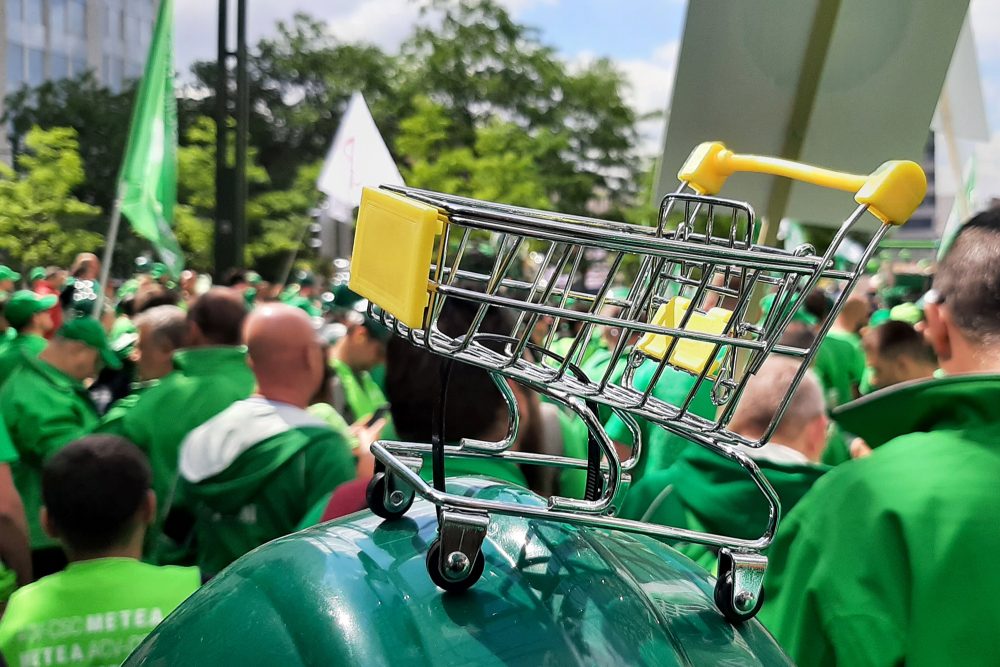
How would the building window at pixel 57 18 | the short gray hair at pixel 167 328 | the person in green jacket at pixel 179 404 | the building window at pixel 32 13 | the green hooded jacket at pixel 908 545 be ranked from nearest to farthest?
the green hooded jacket at pixel 908 545, the person in green jacket at pixel 179 404, the short gray hair at pixel 167 328, the building window at pixel 32 13, the building window at pixel 57 18

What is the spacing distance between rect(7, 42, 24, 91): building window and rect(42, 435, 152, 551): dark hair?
1660 inches

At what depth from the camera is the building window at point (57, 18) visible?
42.5 m

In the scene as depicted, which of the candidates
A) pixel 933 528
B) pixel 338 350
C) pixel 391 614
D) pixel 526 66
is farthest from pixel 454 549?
pixel 526 66

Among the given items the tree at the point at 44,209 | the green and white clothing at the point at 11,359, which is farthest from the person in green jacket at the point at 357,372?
the tree at the point at 44,209

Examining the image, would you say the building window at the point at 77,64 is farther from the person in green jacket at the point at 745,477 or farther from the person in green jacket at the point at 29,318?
the person in green jacket at the point at 745,477

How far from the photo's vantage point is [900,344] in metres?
5.21

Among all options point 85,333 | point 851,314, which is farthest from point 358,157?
point 851,314

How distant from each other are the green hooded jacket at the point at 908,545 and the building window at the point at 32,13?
4589 centimetres

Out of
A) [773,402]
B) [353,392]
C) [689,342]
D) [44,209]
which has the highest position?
[689,342]

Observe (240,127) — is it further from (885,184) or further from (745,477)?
(885,184)

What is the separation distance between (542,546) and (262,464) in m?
2.37

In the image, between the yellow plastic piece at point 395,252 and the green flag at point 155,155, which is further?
the green flag at point 155,155

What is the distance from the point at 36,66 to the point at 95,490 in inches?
1774

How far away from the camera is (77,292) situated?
893cm
